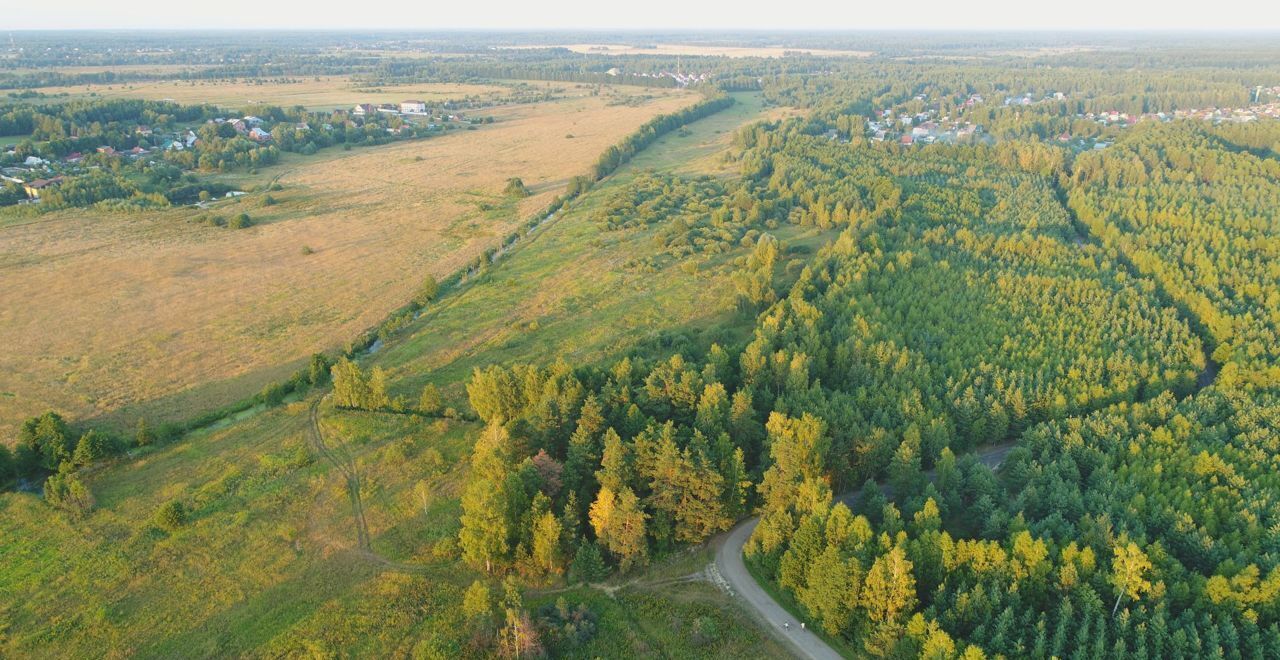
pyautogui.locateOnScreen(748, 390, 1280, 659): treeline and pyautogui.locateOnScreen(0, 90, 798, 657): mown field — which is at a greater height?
pyautogui.locateOnScreen(748, 390, 1280, 659): treeline

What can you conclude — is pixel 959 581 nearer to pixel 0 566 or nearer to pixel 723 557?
pixel 723 557

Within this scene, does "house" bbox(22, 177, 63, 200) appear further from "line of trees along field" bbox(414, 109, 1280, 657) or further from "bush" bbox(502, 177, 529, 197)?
"line of trees along field" bbox(414, 109, 1280, 657)

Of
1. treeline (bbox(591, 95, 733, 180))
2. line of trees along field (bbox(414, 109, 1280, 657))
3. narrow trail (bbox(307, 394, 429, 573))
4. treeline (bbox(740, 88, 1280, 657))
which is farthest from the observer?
treeline (bbox(591, 95, 733, 180))

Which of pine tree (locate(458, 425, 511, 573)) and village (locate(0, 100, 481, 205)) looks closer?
pine tree (locate(458, 425, 511, 573))

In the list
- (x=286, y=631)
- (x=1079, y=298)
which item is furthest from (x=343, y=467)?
(x=1079, y=298)

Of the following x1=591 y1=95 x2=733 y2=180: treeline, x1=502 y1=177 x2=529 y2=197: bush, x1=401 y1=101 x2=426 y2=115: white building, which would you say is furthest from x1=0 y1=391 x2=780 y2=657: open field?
x1=401 y1=101 x2=426 y2=115: white building

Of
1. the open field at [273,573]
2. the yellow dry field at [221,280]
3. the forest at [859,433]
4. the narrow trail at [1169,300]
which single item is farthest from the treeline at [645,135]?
the open field at [273,573]

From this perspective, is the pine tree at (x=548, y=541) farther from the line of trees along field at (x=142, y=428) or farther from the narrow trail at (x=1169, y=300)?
the narrow trail at (x=1169, y=300)

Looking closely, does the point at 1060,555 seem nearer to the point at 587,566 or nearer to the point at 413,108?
the point at 587,566
